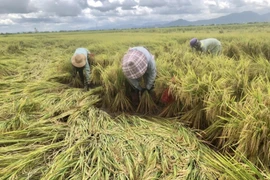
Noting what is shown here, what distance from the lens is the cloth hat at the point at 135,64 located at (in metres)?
3.59

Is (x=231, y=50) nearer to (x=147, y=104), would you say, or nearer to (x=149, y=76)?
(x=149, y=76)

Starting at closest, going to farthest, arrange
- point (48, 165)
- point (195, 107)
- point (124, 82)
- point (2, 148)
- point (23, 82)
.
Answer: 1. point (48, 165)
2. point (2, 148)
3. point (195, 107)
4. point (124, 82)
5. point (23, 82)

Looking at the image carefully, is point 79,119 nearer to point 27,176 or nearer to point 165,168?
point 27,176

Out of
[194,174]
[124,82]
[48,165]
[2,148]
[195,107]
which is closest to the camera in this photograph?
[194,174]

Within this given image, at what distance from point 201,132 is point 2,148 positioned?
2.30 m

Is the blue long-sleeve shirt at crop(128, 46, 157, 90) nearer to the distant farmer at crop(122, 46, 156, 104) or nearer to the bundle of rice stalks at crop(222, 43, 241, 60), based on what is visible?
the distant farmer at crop(122, 46, 156, 104)

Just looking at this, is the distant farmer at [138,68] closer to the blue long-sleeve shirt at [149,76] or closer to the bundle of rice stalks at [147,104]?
the blue long-sleeve shirt at [149,76]

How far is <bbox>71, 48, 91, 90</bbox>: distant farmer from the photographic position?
5105mm

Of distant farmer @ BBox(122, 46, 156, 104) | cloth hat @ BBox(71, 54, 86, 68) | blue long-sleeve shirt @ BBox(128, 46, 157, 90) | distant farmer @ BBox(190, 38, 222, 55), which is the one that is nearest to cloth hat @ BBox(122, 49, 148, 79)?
distant farmer @ BBox(122, 46, 156, 104)

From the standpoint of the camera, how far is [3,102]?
169 inches

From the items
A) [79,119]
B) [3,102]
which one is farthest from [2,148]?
[3,102]

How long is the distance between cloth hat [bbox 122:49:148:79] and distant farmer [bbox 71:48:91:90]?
5.60ft

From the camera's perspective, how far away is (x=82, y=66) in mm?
5141

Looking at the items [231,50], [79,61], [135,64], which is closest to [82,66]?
[79,61]
